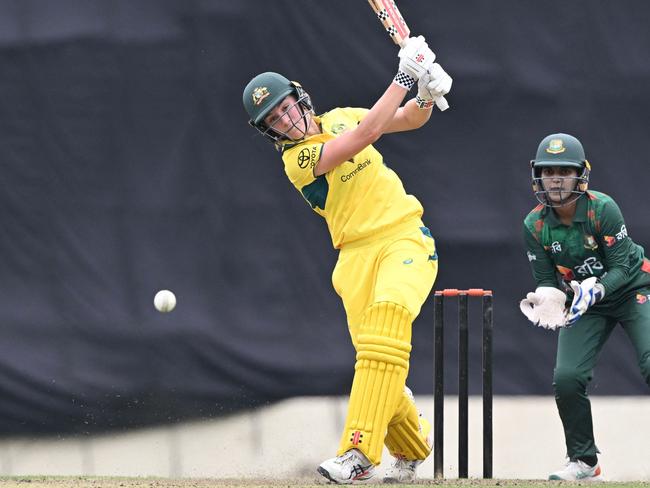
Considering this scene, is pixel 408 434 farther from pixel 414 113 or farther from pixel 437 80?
pixel 437 80

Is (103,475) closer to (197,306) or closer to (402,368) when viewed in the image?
(197,306)

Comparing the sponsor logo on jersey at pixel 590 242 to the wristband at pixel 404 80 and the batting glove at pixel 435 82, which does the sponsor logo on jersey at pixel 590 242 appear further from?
the wristband at pixel 404 80

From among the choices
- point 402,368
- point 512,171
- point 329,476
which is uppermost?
point 512,171

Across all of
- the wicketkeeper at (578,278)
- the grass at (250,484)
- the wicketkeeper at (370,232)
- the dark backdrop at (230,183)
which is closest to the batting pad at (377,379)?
the wicketkeeper at (370,232)

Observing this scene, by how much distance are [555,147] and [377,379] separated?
52.4 inches

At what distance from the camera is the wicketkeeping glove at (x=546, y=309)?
17.5ft

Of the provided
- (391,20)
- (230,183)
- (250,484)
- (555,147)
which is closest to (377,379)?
A: (250,484)

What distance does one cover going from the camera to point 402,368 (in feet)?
16.3

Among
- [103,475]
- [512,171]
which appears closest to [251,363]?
[103,475]

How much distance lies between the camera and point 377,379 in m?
4.92

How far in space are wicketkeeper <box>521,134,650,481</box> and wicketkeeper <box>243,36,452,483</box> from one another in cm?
53

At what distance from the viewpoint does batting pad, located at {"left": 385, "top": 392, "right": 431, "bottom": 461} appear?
17.6 feet

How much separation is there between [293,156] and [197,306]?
68.3 inches

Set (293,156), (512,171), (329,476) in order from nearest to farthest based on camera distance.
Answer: (329,476) < (293,156) < (512,171)
